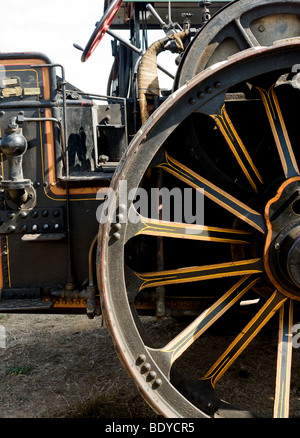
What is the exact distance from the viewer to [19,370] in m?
3.50

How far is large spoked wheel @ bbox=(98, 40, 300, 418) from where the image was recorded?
2092 mm

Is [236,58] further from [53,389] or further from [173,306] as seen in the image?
[53,389]

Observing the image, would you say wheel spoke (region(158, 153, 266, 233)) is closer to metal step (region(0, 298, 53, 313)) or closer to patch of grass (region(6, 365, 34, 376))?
metal step (region(0, 298, 53, 313))

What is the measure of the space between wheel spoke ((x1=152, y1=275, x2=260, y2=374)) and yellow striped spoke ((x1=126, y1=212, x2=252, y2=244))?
0.23m

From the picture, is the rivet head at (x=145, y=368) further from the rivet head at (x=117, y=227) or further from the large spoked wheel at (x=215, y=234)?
the rivet head at (x=117, y=227)

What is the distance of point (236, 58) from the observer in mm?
2086

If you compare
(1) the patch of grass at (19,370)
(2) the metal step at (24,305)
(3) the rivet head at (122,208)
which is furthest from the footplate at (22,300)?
(1) the patch of grass at (19,370)

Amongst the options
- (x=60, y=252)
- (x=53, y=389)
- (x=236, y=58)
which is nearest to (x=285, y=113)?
(x=236, y=58)

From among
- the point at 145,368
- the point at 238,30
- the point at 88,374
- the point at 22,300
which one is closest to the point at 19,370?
the point at 88,374

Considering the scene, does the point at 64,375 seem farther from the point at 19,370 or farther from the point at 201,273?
the point at 201,273

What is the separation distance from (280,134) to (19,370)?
255cm

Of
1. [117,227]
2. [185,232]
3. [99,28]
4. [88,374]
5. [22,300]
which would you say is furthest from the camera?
[88,374]

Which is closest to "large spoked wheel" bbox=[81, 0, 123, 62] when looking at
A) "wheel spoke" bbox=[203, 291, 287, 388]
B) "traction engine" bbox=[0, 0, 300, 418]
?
"traction engine" bbox=[0, 0, 300, 418]

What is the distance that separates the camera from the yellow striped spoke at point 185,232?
2188mm
